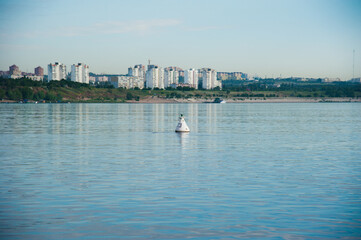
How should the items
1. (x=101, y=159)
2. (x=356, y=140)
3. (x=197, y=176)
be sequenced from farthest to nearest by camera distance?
(x=356, y=140) → (x=101, y=159) → (x=197, y=176)

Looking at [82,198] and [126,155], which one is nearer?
[82,198]

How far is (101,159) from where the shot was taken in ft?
121

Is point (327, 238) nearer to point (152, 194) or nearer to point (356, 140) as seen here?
point (152, 194)

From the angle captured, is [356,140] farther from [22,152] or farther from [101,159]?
[22,152]

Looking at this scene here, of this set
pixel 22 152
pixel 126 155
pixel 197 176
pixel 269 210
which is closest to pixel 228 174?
pixel 197 176

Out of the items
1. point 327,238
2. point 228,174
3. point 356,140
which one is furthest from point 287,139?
point 327,238

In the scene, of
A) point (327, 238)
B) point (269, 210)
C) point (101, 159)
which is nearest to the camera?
point (327, 238)

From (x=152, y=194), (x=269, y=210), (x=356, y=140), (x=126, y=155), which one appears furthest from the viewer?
(x=356, y=140)

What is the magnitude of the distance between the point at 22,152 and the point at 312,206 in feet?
90.1

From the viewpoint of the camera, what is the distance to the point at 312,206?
20.8 metres

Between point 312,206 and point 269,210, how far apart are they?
209 cm

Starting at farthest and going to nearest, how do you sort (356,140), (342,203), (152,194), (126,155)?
(356,140), (126,155), (152,194), (342,203)

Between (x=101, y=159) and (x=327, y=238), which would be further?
(x=101, y=159)

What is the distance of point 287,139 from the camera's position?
184 ft
